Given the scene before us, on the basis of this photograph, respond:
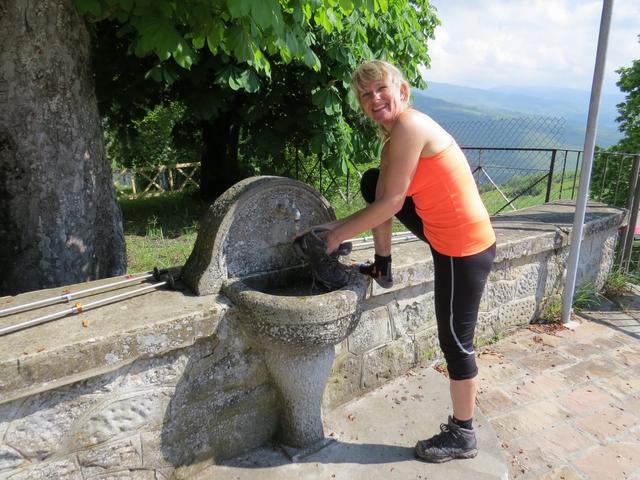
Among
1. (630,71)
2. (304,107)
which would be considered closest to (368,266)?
(304,107)

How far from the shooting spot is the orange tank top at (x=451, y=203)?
186 cm

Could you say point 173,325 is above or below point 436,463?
above

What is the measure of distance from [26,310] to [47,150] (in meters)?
1.22

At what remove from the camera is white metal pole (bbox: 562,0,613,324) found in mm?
2961

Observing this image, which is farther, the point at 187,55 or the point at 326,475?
the point at 187,55

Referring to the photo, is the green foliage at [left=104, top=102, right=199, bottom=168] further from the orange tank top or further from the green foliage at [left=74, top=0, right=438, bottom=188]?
the orange tank top

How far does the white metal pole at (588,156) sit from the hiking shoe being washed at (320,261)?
2.17 metres

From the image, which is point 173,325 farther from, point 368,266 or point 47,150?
point 47,150

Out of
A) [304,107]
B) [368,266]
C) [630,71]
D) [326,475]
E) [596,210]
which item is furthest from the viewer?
[630,71]

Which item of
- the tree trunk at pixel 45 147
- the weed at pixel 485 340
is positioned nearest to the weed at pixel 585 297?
the weed at pixel 485 340

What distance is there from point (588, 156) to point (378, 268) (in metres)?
1.98

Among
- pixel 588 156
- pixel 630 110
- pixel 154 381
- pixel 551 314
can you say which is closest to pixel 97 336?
pixel 154 381

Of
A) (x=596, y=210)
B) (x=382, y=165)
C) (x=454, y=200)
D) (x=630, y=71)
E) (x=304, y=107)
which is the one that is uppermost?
(x=630, y=71)

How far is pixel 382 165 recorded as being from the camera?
2.04 m
